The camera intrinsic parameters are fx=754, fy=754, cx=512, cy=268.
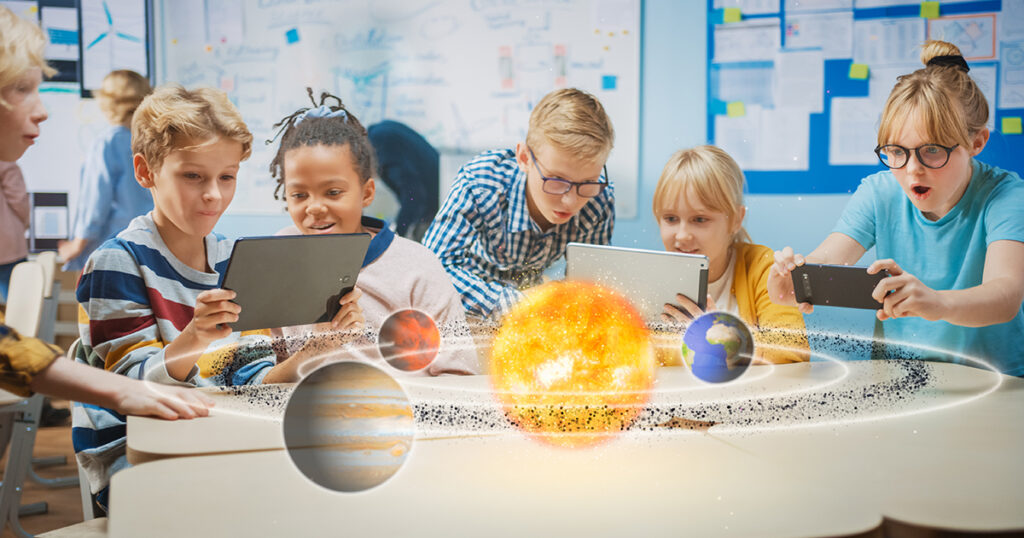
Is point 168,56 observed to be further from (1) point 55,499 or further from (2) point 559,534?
(2) point 559,534

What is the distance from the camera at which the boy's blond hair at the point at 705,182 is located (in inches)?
82.3

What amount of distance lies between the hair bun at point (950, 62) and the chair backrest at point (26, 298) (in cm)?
272

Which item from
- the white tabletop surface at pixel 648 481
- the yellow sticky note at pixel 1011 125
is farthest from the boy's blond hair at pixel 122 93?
the yellow sticky note at pixel 1011 125

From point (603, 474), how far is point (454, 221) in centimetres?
132

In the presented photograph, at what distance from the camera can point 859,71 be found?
3002mm

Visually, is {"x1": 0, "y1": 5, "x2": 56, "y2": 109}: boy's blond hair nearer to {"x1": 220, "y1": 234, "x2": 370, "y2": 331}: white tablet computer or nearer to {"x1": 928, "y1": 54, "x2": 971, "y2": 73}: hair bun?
{"x1": 220, "y1": 234, "x2": 370, "y2": 331}: white tablet computer

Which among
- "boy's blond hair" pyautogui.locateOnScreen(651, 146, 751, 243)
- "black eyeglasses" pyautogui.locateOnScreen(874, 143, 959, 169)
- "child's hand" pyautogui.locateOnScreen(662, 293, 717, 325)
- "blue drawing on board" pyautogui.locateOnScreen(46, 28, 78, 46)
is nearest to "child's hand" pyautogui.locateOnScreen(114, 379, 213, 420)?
"child's hand" pyautogui.locateOnScreen(662, 293, 717, 325)

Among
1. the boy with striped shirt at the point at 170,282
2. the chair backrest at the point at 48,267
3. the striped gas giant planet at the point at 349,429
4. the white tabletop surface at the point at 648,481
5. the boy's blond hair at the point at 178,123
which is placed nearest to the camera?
the white tabletop surface at the point at 648,481

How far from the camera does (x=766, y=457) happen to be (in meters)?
1.04

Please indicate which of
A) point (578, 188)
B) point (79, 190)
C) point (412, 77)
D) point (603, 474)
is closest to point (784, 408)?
point (603, 474)

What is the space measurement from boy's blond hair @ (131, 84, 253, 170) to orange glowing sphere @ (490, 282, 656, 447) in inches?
34.1

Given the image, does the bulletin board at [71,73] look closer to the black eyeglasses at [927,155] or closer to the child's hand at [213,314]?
the child's hand at [213,314]

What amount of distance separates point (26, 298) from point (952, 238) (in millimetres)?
2724

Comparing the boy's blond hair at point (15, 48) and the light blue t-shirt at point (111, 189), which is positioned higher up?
the boy's blond hair at point (15, 48)
